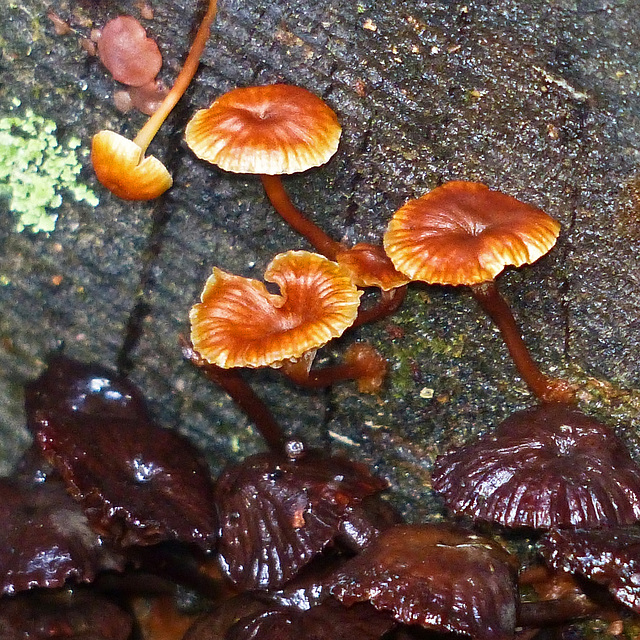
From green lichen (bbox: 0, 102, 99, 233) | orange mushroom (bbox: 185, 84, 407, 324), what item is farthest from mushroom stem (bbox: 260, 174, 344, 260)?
green lichen (bbox: 0, 102, 99, 233)

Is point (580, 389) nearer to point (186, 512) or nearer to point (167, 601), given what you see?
point (186, 512)

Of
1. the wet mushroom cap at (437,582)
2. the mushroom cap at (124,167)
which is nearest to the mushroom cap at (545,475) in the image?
the wet mushroom cap at (437,582)

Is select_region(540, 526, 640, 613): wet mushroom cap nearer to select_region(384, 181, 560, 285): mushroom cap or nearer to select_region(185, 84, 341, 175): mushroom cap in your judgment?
select_region(384, 181, 560, 285): mushroom cap

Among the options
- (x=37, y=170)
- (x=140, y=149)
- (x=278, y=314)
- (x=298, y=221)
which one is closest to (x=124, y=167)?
(x=140, y=149)

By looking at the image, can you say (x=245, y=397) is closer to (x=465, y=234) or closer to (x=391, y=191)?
(x=391, y=191)

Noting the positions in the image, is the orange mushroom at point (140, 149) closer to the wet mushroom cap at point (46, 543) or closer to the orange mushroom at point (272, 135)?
the orange mushroom at point (272, 135)

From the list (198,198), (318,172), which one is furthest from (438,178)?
(198,198)
